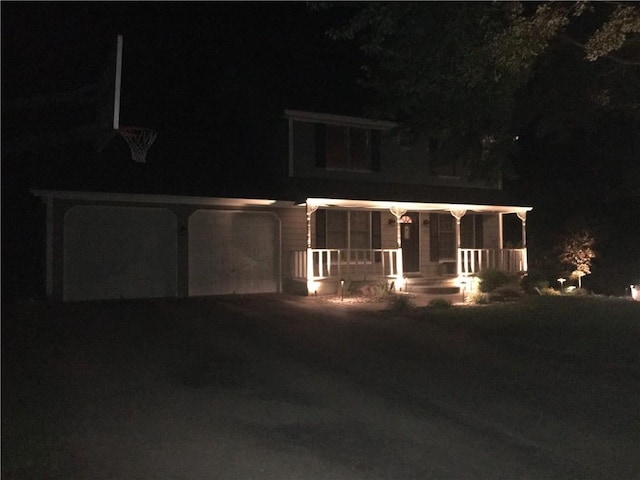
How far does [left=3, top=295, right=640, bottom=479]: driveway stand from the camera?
5691mm

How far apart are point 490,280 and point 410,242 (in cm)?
328

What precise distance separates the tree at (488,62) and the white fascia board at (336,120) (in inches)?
189

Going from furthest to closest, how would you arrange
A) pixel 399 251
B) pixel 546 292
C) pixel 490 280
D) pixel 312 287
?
pixel 399 251 < pixel 546 292 < pixel 490 280 < pixel 312 287

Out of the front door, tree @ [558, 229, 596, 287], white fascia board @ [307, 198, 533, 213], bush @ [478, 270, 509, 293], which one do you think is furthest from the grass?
tree @ [558, 229, 596, 287]

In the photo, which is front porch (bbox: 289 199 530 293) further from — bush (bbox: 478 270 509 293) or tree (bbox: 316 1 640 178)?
tree (bbox: 316 1 640 178)

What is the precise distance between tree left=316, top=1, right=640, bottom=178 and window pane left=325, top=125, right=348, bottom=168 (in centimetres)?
538

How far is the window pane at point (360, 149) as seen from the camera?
19797mm

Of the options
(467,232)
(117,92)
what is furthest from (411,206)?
(117,92)

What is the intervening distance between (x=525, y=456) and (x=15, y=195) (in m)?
14.0

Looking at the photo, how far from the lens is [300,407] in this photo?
732 centimetres

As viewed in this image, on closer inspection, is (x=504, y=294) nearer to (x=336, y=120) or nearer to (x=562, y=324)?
(x=562, y=324)

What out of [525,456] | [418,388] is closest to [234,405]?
[418,388]

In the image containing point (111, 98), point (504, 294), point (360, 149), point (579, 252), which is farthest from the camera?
point (579, 252)

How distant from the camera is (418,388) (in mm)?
8250
